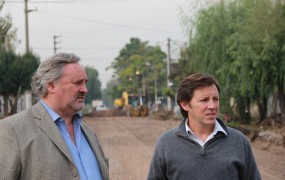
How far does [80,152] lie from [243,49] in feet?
63.2

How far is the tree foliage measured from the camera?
20953 mm

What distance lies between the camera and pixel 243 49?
22031mm

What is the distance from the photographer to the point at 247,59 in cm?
2209

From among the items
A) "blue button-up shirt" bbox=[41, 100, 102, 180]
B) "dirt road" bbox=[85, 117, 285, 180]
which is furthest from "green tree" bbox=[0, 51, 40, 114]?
"blue button-up shirt" bbox=[41, 100, 102, 180]

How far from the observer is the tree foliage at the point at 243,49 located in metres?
21.0

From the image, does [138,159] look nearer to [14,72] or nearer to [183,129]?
[183,129]

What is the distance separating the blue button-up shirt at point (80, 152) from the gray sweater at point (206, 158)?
1.52 feet

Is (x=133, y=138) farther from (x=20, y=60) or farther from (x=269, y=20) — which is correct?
(x=20, y=60)

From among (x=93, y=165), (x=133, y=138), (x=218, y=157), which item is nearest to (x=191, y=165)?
(x=218, y=157)

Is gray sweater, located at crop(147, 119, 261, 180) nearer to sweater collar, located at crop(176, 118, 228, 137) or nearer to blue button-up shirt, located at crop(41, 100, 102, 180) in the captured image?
sweater collar, located at crop(176, 118, 228, 137)

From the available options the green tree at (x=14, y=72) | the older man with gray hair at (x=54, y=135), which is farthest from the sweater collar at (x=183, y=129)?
the green tree at (x=14, y=72)

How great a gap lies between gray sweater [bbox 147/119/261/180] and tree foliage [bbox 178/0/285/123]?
17.4 meters

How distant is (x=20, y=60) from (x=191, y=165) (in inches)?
1478

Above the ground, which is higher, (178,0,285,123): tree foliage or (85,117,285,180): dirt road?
(178,0,285,123): tree foliage
